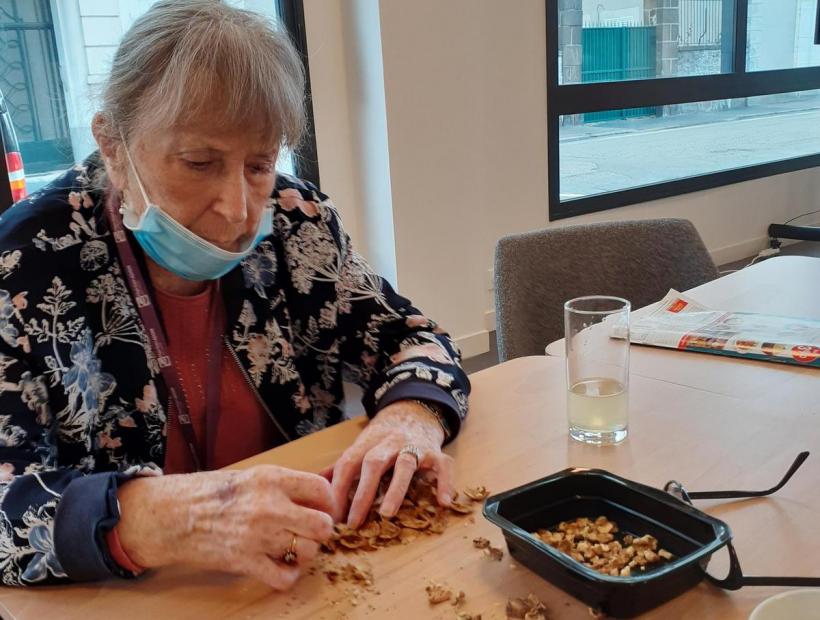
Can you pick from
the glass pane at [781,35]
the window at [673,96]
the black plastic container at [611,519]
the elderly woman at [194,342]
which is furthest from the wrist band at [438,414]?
the glass pane at [781,35]

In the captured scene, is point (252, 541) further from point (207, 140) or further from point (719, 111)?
point (719, 111)

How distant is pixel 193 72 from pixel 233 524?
0.56m

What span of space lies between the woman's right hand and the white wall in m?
2.44

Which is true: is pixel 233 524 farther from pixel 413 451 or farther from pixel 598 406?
pixel 598 406

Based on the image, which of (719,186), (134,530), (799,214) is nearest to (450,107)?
(719,186)

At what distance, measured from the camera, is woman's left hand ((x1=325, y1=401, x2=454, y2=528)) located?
905 mm

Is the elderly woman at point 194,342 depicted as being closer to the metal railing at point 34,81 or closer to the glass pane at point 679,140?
the metal railing at point 34,81

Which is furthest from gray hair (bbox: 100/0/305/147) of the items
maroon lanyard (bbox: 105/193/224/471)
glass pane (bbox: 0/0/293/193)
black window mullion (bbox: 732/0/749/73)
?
black window mullion (bbox: 732/0/749/73)

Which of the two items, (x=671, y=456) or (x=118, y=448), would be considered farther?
(x=118, y=448)

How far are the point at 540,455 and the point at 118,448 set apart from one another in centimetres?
58

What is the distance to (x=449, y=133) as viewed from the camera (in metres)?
3.35

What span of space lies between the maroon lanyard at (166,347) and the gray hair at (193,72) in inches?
6.1

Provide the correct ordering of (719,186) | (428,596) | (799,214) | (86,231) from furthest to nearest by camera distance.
Answer: (799,214)
(719,186)
(86,231)
(428,596)

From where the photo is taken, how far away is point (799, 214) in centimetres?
548
